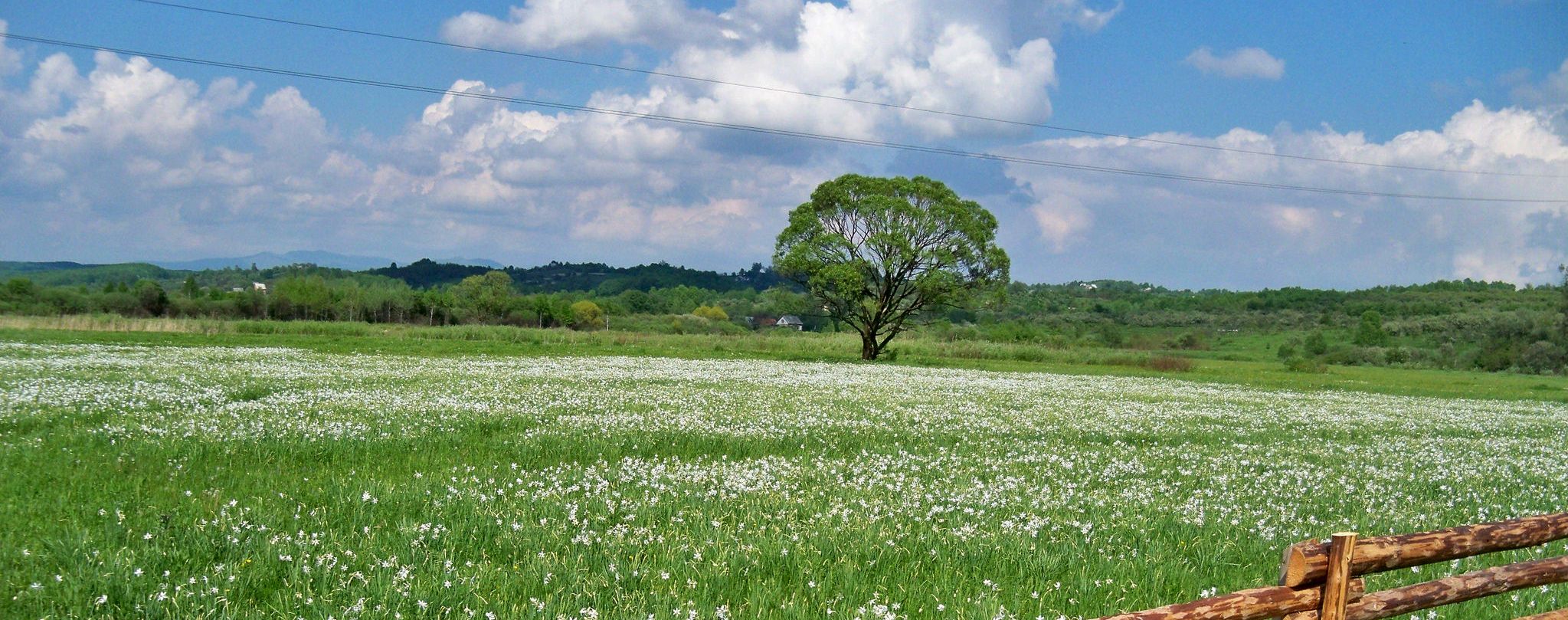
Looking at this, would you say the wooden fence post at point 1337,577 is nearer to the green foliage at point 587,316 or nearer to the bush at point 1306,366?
the bush at point 1306,366

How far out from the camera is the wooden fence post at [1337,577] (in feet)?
13.5

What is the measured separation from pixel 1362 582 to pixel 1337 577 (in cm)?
22

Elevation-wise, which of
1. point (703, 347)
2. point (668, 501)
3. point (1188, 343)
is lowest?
point (703, 347)

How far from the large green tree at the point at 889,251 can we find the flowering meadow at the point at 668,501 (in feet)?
108

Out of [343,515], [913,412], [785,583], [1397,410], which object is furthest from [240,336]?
[1397,410]

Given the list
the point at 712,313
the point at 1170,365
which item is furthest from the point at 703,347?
the point at 712,313

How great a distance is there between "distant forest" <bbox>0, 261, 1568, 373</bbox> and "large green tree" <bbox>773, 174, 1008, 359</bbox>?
8.39 ft

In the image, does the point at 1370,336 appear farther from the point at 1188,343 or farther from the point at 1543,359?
the point at 1543,359

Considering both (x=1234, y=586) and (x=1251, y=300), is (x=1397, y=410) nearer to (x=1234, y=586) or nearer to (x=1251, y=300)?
(x=1234, y=586)

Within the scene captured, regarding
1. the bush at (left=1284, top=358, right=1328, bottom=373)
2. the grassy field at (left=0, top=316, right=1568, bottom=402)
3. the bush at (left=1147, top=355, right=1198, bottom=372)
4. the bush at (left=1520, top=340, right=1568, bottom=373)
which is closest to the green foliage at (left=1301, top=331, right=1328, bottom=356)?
the bush at (left=1520, top=340, right=1568, bottom=373)

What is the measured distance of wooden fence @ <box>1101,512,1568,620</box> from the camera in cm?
394

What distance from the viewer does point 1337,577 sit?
422cm

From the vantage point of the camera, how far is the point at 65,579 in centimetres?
586

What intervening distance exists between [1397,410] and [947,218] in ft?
97.6
